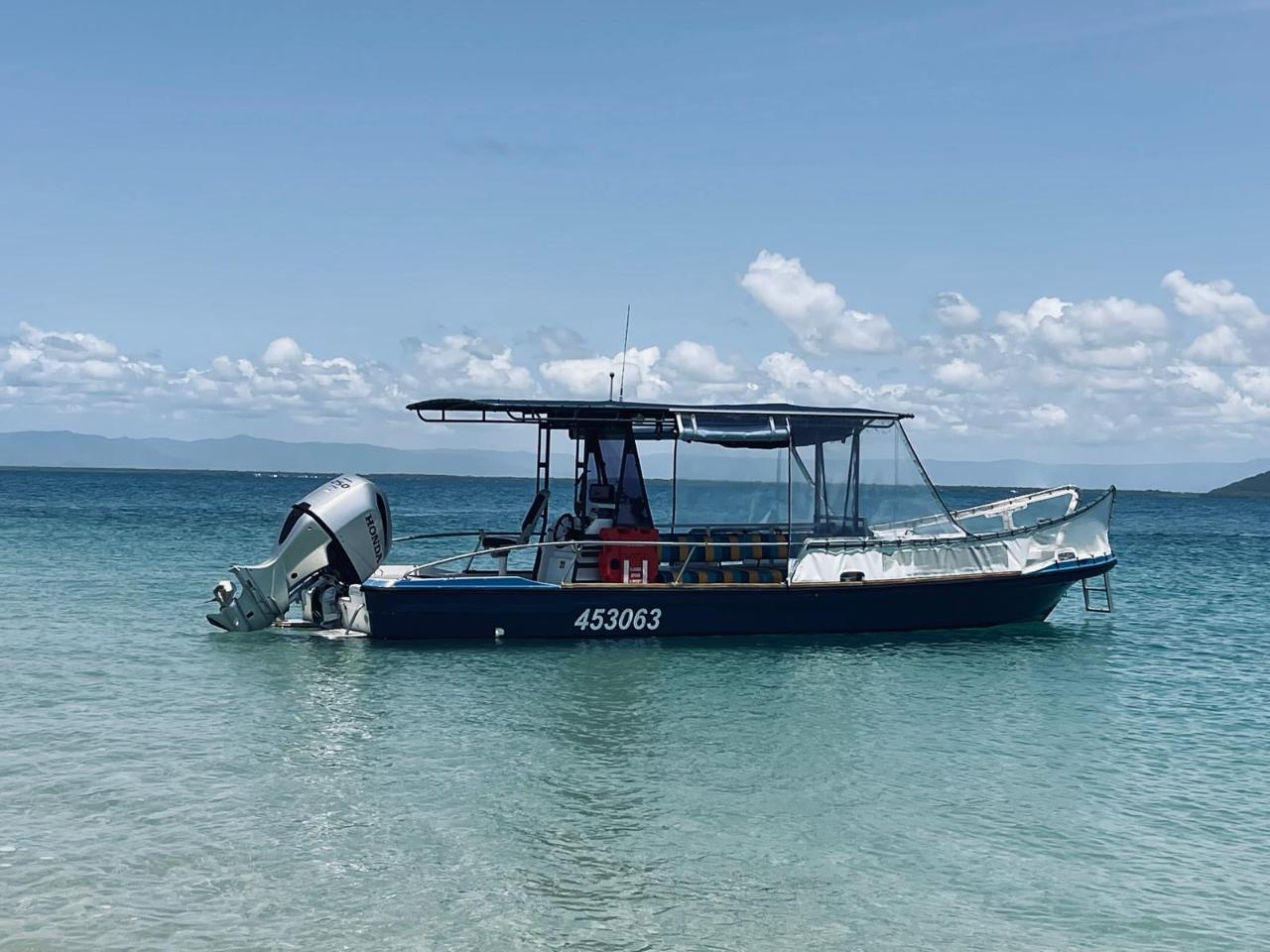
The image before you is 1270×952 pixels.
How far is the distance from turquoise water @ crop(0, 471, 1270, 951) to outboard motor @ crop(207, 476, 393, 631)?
602 mm

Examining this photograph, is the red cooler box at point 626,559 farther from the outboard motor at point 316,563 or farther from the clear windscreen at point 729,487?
the outboard motor at point 316,563

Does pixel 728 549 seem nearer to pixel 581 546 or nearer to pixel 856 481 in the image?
pixel 856 481

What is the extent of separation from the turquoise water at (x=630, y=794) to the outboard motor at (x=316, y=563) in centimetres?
60

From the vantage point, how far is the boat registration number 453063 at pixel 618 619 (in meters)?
18.5

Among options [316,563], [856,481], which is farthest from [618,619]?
[316,563]

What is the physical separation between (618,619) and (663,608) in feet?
2.31

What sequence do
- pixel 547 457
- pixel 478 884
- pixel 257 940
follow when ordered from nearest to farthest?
1. pixel 257 940
2. pixel 478 884
3. pixel 547 457

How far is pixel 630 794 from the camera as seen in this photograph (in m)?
11.0

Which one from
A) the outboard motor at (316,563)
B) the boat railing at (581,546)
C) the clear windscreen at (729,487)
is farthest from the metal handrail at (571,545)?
the clear windscreen at (729,487)

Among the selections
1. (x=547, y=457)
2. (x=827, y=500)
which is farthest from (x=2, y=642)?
(x=827, y=500)

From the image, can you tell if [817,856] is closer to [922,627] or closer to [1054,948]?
[1054,948]

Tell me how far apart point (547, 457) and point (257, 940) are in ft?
39.8

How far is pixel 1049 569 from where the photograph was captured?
20391 mm

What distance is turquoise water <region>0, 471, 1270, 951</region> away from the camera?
8148mm
